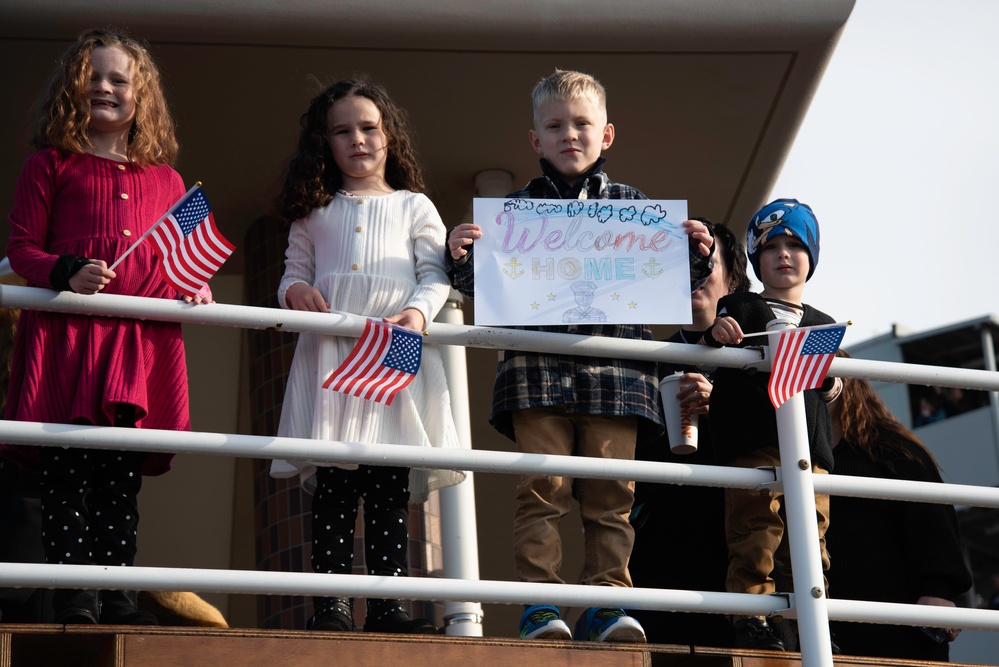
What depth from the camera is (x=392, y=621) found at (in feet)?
13.8

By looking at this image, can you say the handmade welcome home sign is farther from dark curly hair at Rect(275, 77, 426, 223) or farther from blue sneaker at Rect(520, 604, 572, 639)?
blue sneaker at Rect(520, 604, 572, 639)

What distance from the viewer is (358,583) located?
148 inches

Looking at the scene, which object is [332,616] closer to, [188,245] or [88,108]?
[188,245]

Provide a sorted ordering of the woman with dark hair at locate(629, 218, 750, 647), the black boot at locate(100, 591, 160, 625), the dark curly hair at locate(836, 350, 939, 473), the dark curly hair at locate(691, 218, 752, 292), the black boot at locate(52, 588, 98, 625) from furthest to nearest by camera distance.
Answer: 1. the dark curly hair at locate(691, 218, 752, 292)
2. the dark curly hair at locate(836, 350, 939, 473)
3. the woman with dark hair at locate(629, 218, 750, 647)
4. the black boot at locate(100, 591, 160, 625)
5. the black boot at locate(52, 588, 98, 625)

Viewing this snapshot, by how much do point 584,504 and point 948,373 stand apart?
1181 mm

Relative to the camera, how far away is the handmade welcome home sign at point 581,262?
442 cm

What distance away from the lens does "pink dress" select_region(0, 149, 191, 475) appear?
168 inches

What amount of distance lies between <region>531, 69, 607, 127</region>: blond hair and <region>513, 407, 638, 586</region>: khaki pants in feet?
3.47

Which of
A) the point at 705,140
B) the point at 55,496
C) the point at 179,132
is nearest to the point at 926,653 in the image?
the point at 55,496

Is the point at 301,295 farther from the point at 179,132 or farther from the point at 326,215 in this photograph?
the point at 179,132

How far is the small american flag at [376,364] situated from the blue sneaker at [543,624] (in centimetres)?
75

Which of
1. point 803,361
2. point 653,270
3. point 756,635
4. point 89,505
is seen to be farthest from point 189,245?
point 756,635

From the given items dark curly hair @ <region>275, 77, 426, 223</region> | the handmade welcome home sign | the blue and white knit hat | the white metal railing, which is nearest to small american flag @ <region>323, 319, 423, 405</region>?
the white metal railing

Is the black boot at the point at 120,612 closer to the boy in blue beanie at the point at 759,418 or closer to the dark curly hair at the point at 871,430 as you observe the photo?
the boy in blue beanie at the point at 759,418
